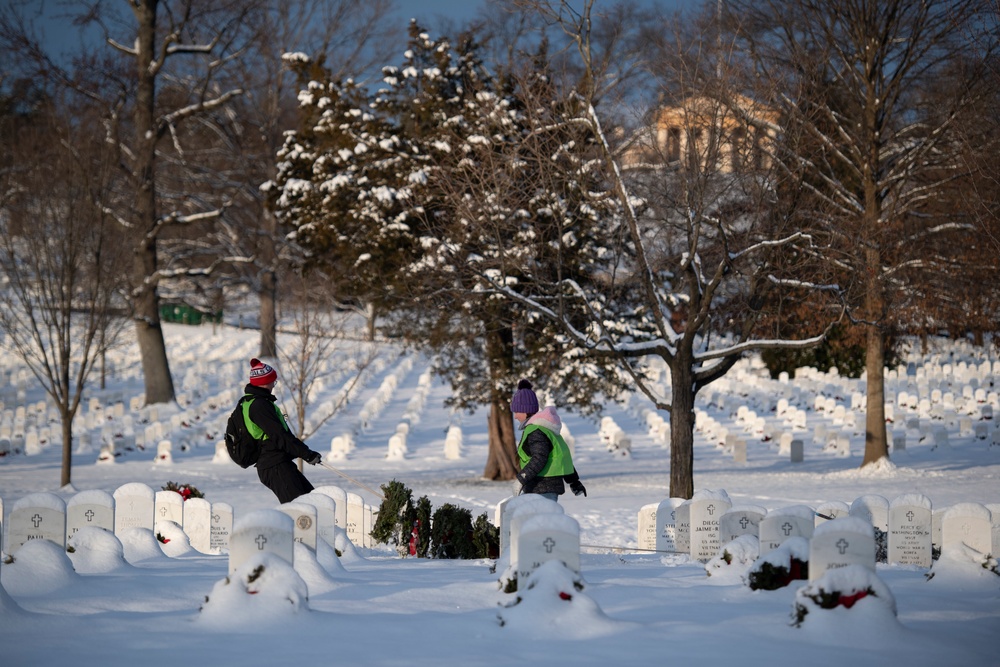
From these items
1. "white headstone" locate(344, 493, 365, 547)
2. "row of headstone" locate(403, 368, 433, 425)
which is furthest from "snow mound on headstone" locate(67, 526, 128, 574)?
"row of headstone" locate(403, 368, 433, 425)

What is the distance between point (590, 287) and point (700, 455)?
278 inches

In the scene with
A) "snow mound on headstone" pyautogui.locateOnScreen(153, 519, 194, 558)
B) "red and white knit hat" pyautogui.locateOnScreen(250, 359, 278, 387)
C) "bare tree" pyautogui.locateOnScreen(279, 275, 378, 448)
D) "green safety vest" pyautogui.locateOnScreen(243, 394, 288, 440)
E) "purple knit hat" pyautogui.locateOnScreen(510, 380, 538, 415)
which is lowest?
"snow mound on headstone" pyautogui.locateOnScreen(153, 519, 194, 558)

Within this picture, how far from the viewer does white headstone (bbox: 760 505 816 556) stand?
300 inches

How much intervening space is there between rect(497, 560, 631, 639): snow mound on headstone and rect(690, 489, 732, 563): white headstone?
11.7 feet

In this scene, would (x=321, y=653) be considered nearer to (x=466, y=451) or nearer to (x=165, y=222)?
(x=466, y=451)

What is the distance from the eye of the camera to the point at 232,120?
119 feet

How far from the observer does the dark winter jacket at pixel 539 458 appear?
28.1 feet

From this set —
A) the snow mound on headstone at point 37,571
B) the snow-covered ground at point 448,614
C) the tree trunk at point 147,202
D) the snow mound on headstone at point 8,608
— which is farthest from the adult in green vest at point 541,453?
the tree trunk at point 147,202

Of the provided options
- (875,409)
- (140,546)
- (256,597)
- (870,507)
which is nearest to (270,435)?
(140,546)

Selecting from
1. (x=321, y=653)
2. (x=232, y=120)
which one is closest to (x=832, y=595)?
(x=321, y=653)

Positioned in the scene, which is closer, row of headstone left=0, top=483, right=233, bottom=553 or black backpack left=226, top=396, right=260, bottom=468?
row of headstone left=0, top=483, right=233, bottom=553

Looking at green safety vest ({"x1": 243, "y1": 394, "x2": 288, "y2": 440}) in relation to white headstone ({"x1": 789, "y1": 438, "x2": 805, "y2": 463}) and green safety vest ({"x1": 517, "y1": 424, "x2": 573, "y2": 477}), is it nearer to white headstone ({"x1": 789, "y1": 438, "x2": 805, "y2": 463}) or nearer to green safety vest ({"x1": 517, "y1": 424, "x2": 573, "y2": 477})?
green safety vest ({"x1": 517, "y1": 424, "x2": 573, "y2": 477})

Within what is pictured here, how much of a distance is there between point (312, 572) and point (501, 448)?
13.0 metres

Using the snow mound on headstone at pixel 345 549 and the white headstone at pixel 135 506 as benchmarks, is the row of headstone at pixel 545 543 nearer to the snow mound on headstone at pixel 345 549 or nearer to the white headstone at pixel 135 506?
the snow mound on headstone at pixel 345 549
